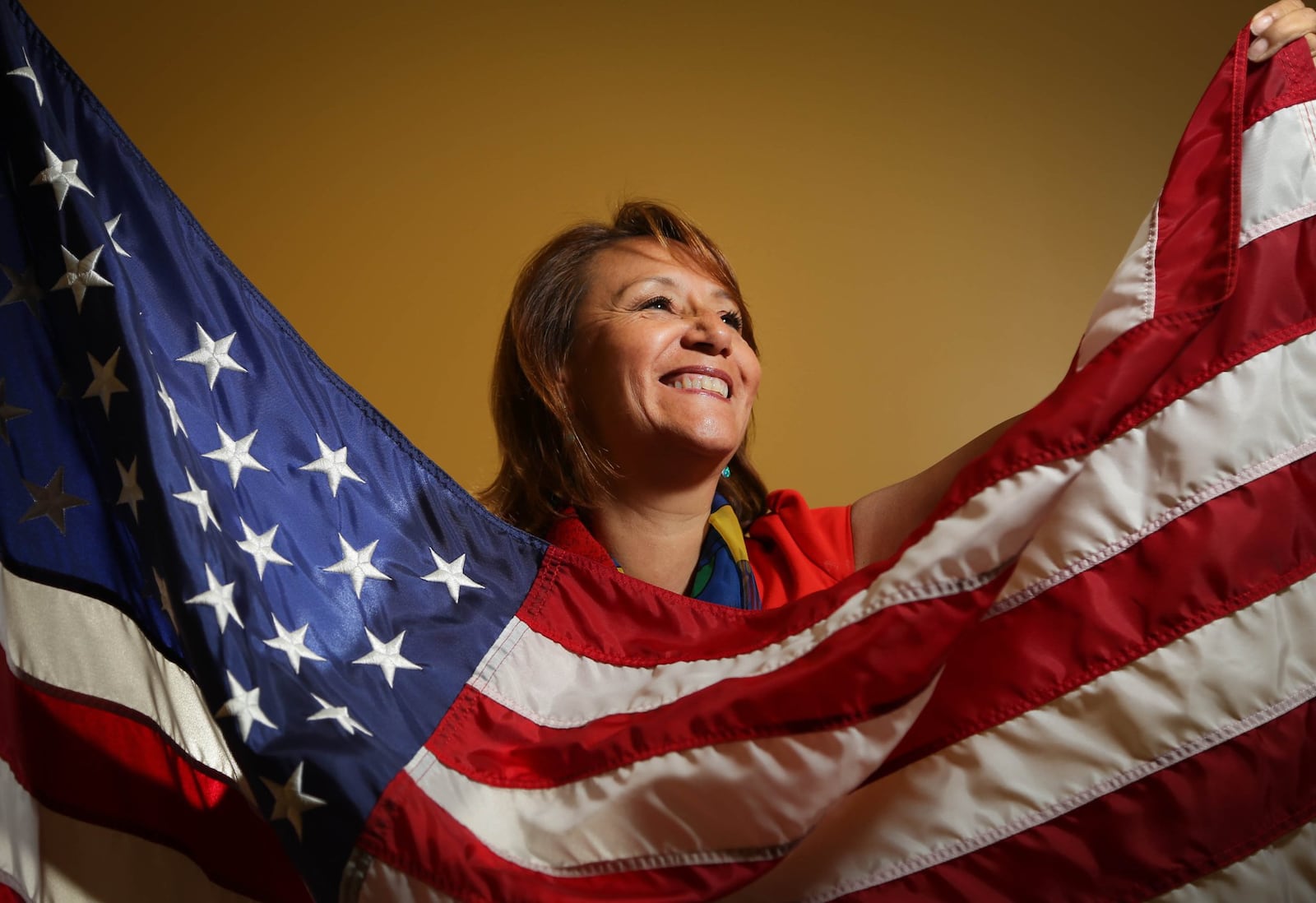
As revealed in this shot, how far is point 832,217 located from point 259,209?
126 cm

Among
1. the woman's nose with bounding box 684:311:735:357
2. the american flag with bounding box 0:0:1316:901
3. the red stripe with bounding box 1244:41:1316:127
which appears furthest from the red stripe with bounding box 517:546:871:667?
the red stripe with bounding box 1244:41:1316:127

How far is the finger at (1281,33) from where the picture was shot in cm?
110

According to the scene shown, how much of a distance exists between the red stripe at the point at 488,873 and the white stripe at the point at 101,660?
0.71 feet

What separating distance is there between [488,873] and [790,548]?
29.8 inches

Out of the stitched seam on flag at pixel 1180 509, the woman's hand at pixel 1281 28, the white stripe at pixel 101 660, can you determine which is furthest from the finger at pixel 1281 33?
the white stripe at pixel 101 660

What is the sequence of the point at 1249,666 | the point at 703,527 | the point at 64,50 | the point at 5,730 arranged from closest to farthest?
the point at 1249,666 < the point at 5,730 < the point at 703,527 < the point at 64,50

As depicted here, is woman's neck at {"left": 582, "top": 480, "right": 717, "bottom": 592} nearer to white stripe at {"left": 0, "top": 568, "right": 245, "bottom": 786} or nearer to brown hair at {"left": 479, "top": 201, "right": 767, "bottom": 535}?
brown hair at {"left": 479, "top": 201, "right": 767, "bottom": 535}

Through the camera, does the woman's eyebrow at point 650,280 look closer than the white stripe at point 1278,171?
No

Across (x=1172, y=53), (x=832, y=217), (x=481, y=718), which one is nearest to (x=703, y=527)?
(x=481, y=718)

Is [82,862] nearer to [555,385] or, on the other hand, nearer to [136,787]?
[136,787]

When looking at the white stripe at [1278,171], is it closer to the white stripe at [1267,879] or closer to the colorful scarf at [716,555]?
the white stripe at [1267,879]

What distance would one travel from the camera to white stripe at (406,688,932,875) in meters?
0.87

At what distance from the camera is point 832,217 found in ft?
8.25

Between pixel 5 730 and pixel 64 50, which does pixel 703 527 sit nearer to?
pixel 5 730
